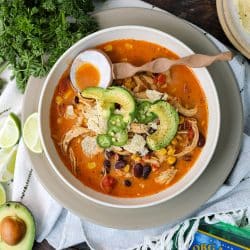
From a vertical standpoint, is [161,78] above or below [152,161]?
above

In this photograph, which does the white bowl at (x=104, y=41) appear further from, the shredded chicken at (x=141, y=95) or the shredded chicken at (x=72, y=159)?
the shredded chicken at (x=141, y=95)

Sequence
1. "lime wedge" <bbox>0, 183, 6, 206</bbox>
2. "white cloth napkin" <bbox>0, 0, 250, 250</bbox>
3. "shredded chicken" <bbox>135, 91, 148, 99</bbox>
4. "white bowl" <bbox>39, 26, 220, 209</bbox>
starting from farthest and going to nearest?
1. "lime wedge" <bbox>0, 183, 6, 206</bbox>
2. "white cloth napkin" <bbox>0, 0, 250, 250</bbox>
3. "shredded chicken" <bbox>135, 91, 148, 99</bbox>
4. "white bowl" <bbox>39, 26, 220, 209</bbox>

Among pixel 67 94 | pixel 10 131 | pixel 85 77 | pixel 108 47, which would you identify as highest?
pixel 108 47

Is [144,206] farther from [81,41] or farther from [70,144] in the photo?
[81,41]

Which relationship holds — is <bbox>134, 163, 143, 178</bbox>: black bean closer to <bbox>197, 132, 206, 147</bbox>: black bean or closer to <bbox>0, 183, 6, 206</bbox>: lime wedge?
<bbox>197, 132, 206, 147</bbox>: black bean

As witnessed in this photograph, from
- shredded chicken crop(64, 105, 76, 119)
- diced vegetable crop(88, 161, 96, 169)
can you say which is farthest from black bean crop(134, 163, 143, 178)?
shredded chicken crop(64, 105, 76, 119)

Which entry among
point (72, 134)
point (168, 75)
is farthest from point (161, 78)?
point (72, 134)

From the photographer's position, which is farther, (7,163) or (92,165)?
(7,163)

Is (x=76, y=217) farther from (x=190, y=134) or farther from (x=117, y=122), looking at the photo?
(x=190, y=134)
